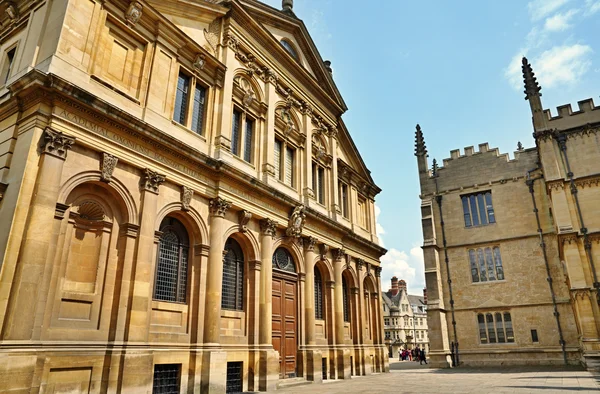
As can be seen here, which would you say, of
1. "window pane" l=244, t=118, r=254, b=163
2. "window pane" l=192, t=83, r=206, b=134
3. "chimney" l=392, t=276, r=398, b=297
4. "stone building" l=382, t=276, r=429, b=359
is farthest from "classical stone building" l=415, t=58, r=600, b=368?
"chimney" l=392, t=276, r=398, b=297

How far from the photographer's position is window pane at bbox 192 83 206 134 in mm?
16188

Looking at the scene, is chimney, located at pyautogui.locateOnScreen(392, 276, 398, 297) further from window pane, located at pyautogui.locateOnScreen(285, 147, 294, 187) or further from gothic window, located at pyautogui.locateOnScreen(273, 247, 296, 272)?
gothic window, located at pyautogui.locateOnScreen(273, 247, 296, 272)

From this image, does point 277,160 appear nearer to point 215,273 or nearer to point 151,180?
point 215,273

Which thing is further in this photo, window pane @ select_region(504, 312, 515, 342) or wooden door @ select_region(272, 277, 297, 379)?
window pane @ select_region(504, 312, 515, 342)

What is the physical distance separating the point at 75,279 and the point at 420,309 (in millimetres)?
103761

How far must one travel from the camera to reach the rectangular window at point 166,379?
1225cm

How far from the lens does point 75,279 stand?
35.7 feet

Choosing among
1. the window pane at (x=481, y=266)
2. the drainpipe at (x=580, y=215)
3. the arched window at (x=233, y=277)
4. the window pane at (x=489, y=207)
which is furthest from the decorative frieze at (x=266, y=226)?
the window pane at (x=489, y=207)

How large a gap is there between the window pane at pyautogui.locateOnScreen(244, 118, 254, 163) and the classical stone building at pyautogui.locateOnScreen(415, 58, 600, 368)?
18.6m

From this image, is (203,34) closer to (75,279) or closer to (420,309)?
(75,279)

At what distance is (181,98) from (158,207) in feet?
16.1

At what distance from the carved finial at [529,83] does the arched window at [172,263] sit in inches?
1016

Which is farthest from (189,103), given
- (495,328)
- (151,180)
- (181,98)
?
(495,328)

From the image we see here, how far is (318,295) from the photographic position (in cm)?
2211
